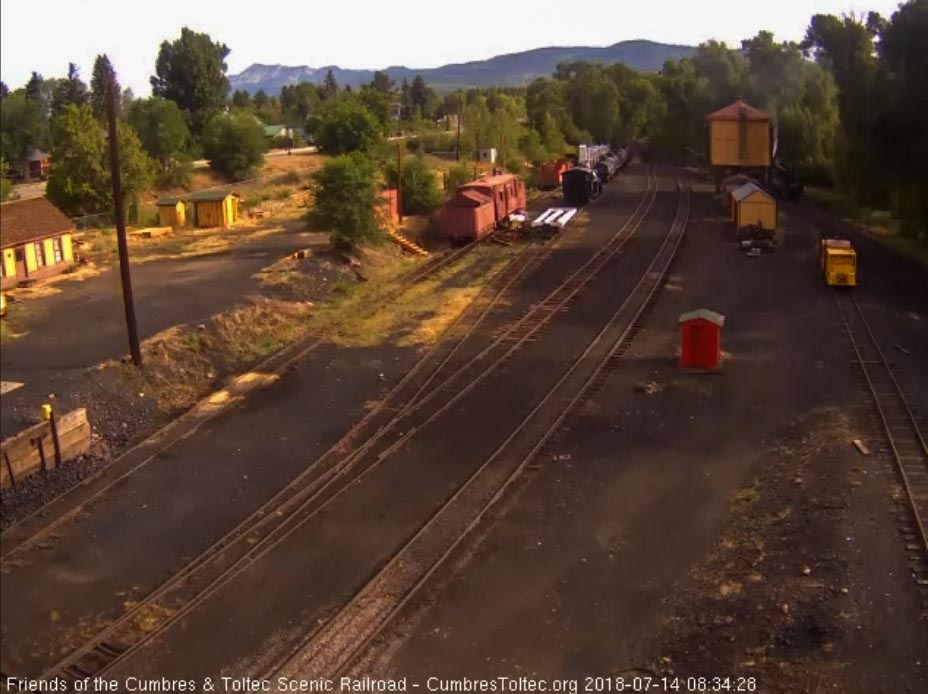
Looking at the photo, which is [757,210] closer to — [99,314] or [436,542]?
[99,314]

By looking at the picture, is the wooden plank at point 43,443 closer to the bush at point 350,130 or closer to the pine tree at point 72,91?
the bush at point 350,130

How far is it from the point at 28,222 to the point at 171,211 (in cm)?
1112

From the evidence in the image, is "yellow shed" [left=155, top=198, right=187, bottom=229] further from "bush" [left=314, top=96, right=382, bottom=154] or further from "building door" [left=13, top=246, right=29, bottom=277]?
"bush" [left=314, top=96, right=382, bottom=154]

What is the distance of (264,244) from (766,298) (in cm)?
1897

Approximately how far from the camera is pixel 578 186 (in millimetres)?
47031

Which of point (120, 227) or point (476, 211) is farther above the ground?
point (120, 227)

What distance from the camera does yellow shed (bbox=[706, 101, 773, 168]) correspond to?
48562mm

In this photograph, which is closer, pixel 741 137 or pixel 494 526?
pixel 494 526

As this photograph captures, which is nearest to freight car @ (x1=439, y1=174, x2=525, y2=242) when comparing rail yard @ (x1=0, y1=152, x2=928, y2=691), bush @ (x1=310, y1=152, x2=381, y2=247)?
bush @ (x1=310, y1=152, x2=381, y2=247)

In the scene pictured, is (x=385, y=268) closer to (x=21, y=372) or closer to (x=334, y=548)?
(x=21, y=372)

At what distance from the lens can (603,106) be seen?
88312 mm

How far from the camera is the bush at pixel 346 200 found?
29.7 m

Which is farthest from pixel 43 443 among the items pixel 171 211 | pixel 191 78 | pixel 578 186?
pixel 191 78
